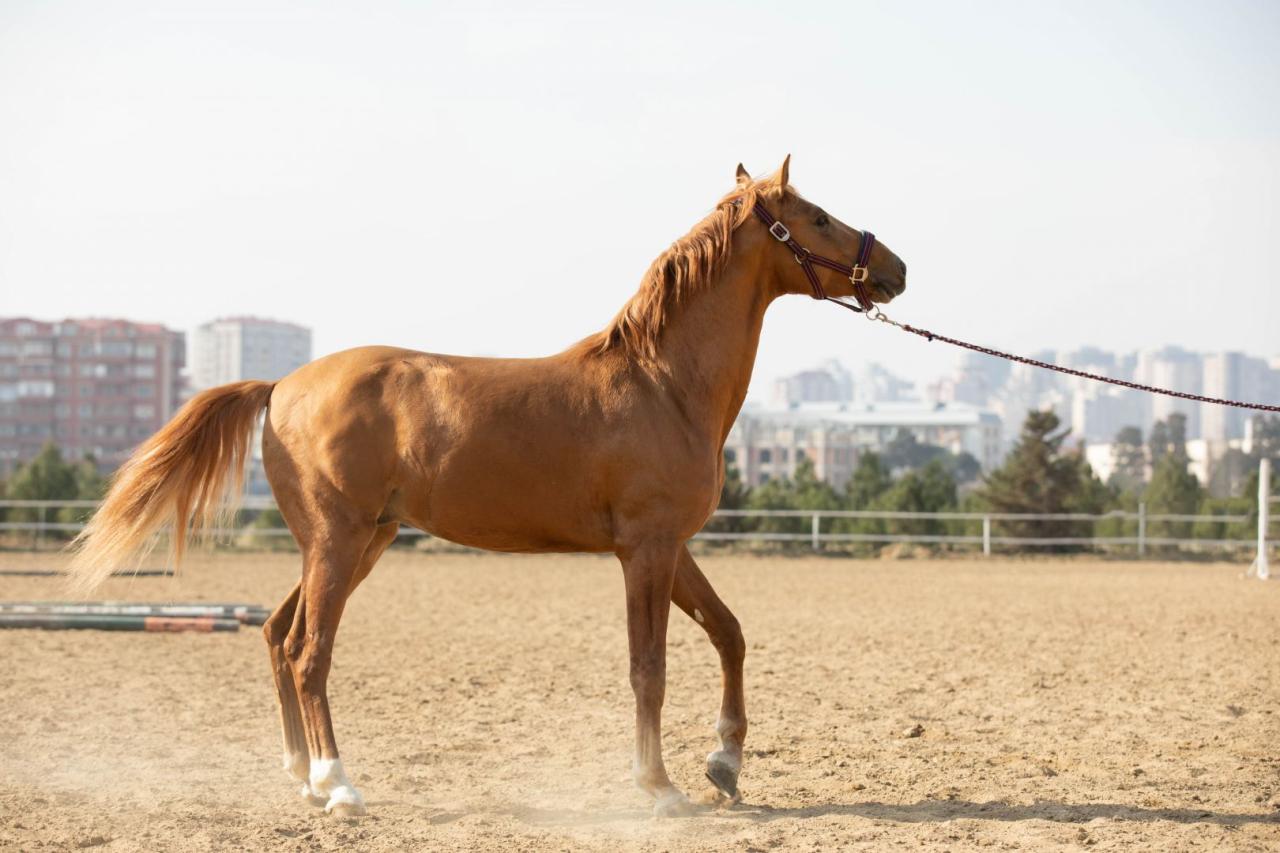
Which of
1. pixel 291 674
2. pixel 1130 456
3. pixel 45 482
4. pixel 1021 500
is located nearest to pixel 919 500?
pixel 1021 500

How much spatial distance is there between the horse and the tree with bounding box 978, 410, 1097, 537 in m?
23.9

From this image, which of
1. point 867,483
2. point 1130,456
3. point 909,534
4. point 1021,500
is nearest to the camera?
point 909,534

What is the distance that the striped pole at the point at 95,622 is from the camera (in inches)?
390

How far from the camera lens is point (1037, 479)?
93.8 ft

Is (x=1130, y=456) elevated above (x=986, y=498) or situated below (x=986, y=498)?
above

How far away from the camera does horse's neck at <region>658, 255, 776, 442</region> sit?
16.9 feet

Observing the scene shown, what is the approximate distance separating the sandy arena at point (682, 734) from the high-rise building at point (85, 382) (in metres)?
114

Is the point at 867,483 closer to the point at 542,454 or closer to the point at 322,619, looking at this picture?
the point at 542,454

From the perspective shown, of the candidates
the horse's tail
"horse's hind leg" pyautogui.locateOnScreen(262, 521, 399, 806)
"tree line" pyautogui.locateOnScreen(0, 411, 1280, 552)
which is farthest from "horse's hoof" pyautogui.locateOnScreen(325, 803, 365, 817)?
→ "tree line" pyautogui.locateOnScreen(0, 411, 1280, 552)

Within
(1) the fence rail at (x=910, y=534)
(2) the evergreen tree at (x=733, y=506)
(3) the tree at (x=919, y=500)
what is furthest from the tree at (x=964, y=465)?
(2) the evergreen tree at (x=733, y=506)

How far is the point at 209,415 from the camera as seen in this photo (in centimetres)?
541

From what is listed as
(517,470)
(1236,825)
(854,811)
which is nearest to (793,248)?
(517,470)

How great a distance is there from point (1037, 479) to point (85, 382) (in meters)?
112

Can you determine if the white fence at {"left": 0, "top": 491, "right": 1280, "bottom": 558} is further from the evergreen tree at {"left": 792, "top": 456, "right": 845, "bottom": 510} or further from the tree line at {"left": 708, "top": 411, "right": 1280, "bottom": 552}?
the evergreen tree at {"left": 792, "top": 456, "right": 845, "bottom": 510}
